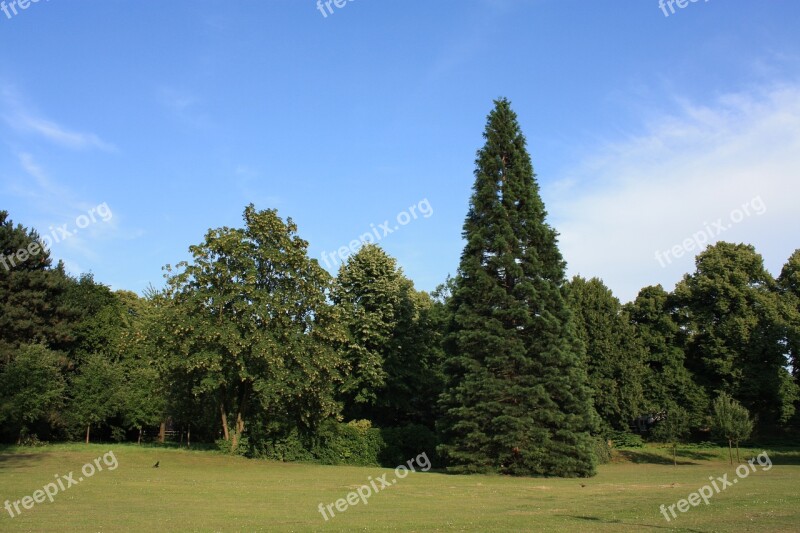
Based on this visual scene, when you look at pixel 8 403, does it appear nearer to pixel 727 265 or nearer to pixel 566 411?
pixel 566 411

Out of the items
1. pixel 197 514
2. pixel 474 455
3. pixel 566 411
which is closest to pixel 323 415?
pixel 474 455

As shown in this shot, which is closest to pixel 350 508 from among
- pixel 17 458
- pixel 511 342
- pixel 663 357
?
pixel 511 342

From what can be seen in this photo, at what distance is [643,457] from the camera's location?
2037 inches

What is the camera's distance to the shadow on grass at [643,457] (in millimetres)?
50188

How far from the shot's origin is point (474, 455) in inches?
1363

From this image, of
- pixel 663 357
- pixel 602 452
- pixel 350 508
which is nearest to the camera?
pixel 350 508

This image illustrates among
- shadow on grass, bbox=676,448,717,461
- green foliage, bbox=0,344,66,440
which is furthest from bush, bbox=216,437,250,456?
shadow on grass, bbox=676,448,717,461

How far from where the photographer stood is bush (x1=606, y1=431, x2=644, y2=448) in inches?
2169

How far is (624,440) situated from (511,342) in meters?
26.1

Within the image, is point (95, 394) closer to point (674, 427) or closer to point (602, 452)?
point (602, 452)

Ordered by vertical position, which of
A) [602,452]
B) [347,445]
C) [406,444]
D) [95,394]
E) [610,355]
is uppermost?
[610,355]

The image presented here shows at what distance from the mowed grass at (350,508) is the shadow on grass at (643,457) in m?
22.8

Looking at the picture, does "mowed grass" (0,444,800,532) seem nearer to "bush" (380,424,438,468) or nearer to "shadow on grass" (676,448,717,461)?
"bush" (380,424,438,468)

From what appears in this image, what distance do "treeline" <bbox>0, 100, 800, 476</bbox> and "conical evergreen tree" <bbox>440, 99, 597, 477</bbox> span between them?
120 millimetres
